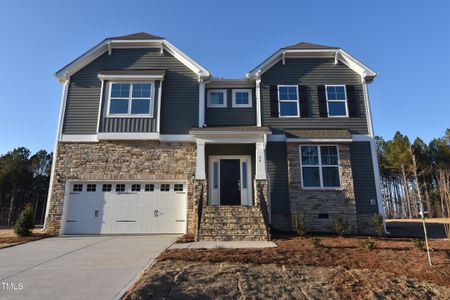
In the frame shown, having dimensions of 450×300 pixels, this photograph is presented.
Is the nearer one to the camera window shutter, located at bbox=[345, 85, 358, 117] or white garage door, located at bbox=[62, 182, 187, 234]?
white garage door, located at bbox=[62, 182, 187, 234]

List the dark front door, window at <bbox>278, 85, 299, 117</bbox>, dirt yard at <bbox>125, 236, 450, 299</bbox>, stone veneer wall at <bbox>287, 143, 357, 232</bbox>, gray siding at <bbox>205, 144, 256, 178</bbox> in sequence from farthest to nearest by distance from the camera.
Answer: window at <bbox>278, 85, 299, 117</bbox> → gray siding at <bbox>205, 144, 256, 178</bbox> → the dark front door → stone veneer wall at <bbox>287, 143, 357, 232</bbox> → dirt yard at <bbox>125, 236, 450, 299</bbox>

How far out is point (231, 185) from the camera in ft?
40.3

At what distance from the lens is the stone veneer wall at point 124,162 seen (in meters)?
11.6

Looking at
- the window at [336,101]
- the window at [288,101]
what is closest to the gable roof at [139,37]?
the window at [288,101]

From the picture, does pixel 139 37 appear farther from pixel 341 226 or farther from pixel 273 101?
pixel 341 226

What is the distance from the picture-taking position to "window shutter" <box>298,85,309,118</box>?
42.0 ft

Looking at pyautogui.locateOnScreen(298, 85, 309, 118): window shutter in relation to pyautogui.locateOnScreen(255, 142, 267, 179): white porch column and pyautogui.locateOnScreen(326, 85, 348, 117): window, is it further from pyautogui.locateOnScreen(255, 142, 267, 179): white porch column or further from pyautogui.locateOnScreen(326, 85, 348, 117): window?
pyautogui.locateOnScreen(255, 142, 267, 179): white porch column

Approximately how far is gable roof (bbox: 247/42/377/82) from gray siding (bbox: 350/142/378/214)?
352cm

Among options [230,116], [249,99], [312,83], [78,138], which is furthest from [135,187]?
[312,83]

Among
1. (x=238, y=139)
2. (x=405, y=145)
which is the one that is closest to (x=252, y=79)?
(x=238, y=139)

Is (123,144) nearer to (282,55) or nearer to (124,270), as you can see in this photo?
(124,270)

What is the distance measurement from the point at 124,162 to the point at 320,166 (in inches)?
333

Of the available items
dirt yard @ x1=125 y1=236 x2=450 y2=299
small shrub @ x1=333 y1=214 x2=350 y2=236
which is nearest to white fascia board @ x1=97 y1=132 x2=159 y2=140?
dirt yard @ x1=125 y1=236 x2=450 y2=299

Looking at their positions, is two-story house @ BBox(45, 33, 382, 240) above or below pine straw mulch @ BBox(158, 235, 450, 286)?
above
